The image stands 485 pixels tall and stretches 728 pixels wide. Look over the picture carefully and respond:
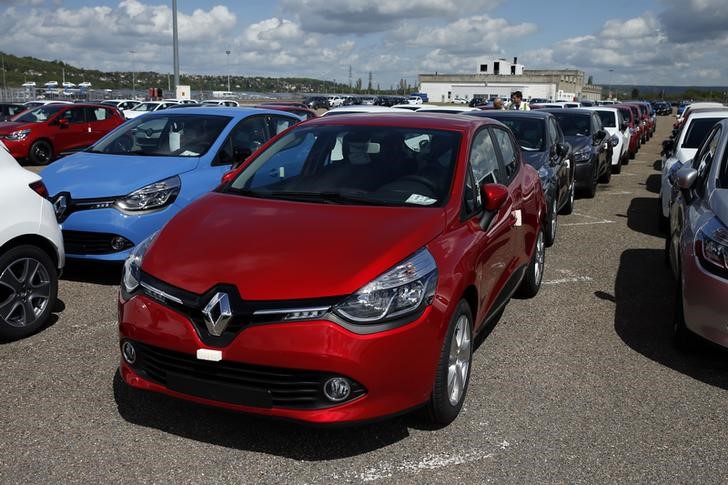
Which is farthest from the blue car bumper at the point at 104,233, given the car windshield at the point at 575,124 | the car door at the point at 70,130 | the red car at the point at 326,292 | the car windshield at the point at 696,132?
the car door at the point at 70,130

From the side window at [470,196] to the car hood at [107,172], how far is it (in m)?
3.19

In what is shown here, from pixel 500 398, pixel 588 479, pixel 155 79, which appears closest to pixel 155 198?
pixel 500 398

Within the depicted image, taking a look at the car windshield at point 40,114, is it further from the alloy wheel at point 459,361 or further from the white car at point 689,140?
the alloy wheel at point 459,361

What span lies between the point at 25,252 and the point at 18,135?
44.8 ft

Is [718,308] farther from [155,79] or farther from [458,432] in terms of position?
[155,79]

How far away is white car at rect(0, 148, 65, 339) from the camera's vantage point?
15.2 ft

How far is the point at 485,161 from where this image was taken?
4.59m

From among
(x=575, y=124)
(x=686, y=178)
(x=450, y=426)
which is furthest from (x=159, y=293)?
(x=575, y=124)

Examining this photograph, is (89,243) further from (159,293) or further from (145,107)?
(145,107)

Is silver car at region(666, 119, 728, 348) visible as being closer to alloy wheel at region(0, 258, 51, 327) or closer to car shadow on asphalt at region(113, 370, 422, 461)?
car shadow on asphalt at region(113, 370, 422, 461)

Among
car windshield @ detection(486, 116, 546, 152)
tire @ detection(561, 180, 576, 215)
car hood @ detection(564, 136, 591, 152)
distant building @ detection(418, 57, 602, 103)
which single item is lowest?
tire @ detection(561, 180, 576, 215)

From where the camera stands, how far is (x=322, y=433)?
3537 millimetres

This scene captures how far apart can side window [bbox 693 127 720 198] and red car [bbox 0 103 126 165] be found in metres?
15.1

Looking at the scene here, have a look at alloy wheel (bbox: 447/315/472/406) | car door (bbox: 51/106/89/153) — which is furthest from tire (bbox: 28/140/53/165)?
alloy wheel (bbox: 447/315/472/406)
